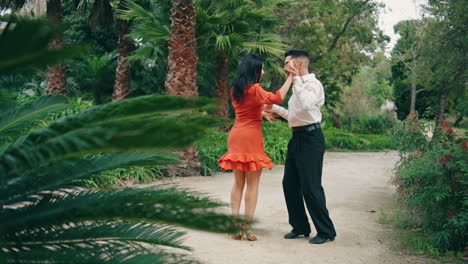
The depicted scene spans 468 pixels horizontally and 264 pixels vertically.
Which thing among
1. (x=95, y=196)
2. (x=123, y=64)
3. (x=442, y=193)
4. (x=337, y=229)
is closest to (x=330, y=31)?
(x=123, y=64)

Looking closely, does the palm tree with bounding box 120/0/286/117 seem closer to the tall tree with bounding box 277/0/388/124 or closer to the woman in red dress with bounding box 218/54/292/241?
the tall tree with bounding box 277/0/388/124

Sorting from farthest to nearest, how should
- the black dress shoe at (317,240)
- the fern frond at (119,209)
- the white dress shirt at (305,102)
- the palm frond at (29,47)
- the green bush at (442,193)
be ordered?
the black dress shoe at (317,240), the white dress shirt at (305,102), the green bush at (442,193), the fern frond at (119,209), the palm frond at (29,47)

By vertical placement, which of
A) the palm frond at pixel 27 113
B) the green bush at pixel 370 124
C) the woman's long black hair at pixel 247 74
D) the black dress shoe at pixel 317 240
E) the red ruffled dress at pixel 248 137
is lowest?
the green bush at pixel 370 124

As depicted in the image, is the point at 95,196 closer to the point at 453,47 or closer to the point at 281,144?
the point at 281,144

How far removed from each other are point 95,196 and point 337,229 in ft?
14.8

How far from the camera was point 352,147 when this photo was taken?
17047mm

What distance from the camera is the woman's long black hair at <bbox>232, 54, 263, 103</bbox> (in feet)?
15.8

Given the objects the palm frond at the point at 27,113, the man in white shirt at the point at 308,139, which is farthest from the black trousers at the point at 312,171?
the palm frond at the point at 27,113

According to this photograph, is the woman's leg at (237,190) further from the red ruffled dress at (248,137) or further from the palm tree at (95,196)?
the palm tree at (95,196)

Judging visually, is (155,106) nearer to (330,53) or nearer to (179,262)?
(179,262)

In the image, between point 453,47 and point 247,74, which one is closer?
point 247,74

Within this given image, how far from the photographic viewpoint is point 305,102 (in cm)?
472

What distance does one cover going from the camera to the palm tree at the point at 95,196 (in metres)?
1.06

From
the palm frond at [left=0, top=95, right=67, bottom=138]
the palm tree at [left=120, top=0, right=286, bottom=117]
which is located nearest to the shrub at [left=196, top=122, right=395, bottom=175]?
the palm tree at [left=120, top=0, right=286, bottom=117]
